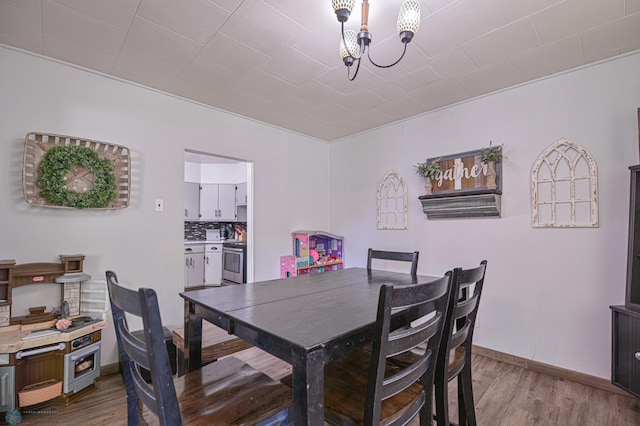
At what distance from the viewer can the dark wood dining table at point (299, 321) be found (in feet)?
2.99

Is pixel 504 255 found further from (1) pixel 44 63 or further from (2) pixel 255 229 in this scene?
(1) pixel 44 63

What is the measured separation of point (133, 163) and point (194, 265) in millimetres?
3205

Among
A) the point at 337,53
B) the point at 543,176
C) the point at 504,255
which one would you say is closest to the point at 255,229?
the point at 337,53

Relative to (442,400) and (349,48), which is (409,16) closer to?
(349,48)

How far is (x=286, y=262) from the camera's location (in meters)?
3.81

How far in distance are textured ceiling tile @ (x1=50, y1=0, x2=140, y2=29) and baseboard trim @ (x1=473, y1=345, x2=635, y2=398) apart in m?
3.96

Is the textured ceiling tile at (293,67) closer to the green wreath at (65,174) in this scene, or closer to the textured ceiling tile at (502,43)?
the textured ceiling tile at (502,43)

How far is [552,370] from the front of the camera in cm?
246

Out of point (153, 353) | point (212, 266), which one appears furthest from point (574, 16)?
point (212, 266)

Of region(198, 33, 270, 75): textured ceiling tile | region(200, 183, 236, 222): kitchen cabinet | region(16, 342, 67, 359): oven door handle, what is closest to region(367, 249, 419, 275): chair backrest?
region(198, 33, 270, 75): textured ceiling tile

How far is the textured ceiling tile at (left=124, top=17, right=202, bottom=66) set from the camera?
1.93 m

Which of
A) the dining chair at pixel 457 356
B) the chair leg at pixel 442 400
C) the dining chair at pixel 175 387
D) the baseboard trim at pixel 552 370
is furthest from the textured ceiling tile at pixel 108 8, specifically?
the baseboard trim at pixel 552 370

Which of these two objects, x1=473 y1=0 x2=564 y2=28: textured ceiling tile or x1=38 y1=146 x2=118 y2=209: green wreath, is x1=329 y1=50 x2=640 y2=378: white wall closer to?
x1=473 y1=0 x2=564 y2=28: textured ceiling tile

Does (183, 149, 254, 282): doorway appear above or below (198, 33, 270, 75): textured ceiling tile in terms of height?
below
